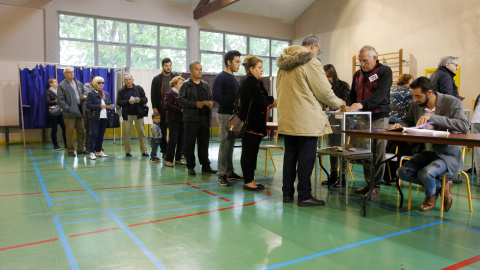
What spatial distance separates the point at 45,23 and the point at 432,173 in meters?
9.88

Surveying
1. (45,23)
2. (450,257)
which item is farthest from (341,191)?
(45,23)

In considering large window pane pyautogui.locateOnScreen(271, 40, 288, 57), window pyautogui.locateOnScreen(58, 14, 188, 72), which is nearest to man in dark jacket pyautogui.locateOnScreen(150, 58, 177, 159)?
window pyautogui.locateOnScreen(58, 14, 188, 72)

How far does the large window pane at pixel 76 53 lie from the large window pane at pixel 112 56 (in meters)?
0.24

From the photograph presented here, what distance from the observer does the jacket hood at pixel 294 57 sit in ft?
10.3

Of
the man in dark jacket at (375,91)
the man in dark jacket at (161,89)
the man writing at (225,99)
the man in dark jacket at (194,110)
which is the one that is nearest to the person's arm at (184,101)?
the man in dark jacket at (194,110)

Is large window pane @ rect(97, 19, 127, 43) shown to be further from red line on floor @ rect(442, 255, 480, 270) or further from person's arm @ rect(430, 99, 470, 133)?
red line on floor @ rect(442, 255, 480, 270)

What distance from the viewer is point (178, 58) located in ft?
38.9

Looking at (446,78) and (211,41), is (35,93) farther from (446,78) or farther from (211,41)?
(446,78)

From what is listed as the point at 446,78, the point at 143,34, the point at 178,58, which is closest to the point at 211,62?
the point at 178,58

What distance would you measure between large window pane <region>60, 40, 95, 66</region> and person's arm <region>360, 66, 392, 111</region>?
29.4ft

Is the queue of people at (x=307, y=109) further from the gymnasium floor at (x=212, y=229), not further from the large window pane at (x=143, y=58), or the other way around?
the large window pane at (x=143, y=58)

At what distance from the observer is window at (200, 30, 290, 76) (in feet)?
40.4

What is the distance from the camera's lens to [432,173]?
3025mm

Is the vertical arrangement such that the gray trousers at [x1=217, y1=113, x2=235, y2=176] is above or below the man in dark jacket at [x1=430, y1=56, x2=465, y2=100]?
below
